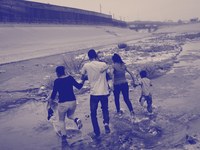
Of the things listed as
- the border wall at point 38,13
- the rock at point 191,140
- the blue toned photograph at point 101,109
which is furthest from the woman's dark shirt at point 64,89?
the border wall at point 38,13

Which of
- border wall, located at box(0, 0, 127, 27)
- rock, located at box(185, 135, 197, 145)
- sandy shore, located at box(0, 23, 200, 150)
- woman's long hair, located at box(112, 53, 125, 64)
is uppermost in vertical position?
border wall, located at box(0, 0, 127, 27)

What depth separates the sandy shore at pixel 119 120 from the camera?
6.03m

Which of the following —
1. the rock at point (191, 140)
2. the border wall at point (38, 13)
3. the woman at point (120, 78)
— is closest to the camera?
the rock at point (191, 140)

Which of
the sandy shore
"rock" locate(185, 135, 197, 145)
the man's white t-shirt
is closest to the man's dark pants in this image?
the man's white t-shirt

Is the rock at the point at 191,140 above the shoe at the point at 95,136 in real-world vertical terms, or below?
above

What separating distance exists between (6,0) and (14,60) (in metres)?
11.3

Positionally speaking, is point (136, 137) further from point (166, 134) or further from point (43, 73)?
point (43, 73)

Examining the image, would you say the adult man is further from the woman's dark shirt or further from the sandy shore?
the sandy shore

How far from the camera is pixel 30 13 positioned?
34312 millimetres

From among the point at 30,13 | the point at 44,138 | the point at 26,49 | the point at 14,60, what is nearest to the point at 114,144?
the point at 44,138

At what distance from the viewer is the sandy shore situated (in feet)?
19.8

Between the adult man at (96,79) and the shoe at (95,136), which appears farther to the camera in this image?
the shoe at (95,136)

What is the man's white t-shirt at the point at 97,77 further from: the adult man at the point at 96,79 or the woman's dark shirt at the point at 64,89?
the woman's dark shirt at the point at 64,89

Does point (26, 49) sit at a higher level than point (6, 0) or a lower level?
lower
